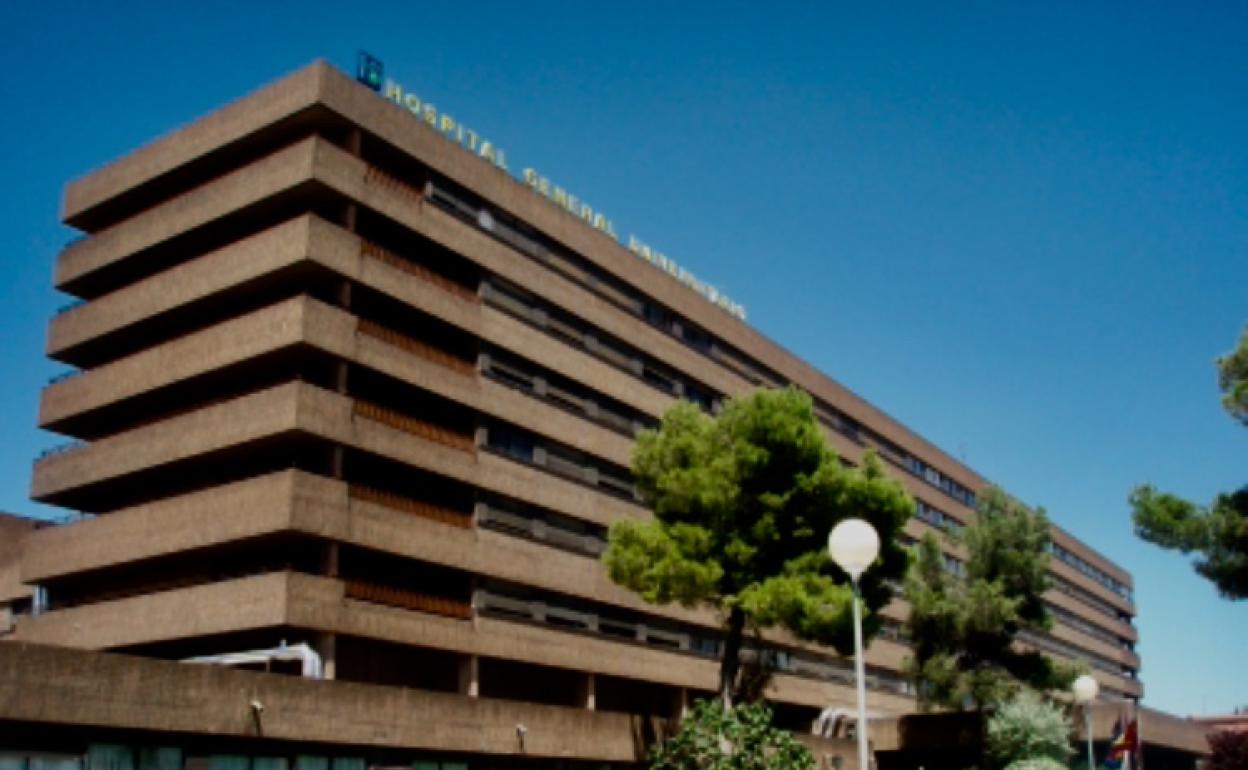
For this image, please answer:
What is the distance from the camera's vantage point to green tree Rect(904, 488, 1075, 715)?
46625 millimetres

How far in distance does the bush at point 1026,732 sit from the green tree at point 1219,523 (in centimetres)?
1469

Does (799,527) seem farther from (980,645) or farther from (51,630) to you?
(51,630)

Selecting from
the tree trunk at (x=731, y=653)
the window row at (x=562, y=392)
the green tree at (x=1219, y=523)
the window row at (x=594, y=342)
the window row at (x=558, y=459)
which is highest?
the window row at (x=594, y=342)

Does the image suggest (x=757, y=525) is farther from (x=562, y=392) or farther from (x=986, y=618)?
(x=986, y=618)

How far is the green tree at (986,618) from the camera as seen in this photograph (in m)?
46.6

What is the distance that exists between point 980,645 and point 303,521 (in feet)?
86.9

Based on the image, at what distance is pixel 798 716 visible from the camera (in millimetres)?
60312

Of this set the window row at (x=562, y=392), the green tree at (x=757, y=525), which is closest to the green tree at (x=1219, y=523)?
the green tree at (x=757, y=525)

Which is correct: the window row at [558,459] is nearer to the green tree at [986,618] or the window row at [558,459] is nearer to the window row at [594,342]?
the window row at [594,342]

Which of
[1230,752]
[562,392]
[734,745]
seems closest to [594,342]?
[562,392]

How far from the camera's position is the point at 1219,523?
3012 centimetres

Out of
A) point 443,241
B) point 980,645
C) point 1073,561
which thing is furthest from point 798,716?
point 1073,561

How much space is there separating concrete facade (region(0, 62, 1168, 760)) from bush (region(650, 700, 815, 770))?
32.6 ft

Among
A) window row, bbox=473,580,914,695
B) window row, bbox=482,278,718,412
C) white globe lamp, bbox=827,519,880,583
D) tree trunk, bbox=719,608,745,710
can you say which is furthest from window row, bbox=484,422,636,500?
white globe lamp, bbox=827,519,880,583
